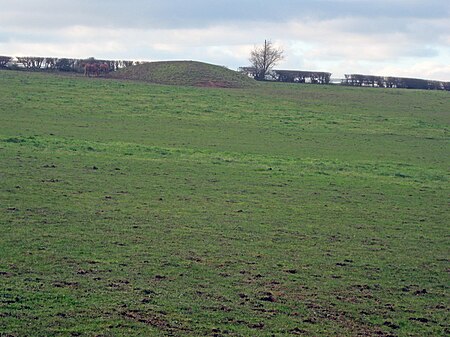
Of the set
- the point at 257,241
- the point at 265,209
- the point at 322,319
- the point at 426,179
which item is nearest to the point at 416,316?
the point at 322,319

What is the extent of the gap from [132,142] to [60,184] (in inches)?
373

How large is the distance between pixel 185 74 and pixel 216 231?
143 ft

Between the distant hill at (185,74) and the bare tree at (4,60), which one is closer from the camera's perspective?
the distant hill at (185,74)

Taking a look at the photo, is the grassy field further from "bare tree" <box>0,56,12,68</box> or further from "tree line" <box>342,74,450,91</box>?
"tree line" <box>342,74,450,91</box>

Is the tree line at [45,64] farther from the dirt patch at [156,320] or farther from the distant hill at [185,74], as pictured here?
the dirt patch at [156,320]

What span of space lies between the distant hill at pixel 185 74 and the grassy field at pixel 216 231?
22130 mm

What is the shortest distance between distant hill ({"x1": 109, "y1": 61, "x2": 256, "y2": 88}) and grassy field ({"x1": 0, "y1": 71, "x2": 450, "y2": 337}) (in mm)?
22130

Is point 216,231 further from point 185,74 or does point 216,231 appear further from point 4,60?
point 4,60

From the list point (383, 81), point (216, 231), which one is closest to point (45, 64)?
point (383, 81)

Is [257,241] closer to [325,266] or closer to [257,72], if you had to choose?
[325,266]

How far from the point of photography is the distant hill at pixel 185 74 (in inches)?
2124

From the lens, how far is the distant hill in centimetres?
5394


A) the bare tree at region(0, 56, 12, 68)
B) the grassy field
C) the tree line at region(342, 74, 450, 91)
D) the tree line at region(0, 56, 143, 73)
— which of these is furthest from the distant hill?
the grassy field

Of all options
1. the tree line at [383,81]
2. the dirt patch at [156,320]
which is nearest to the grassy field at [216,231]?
the dirt patch at [156,320]
